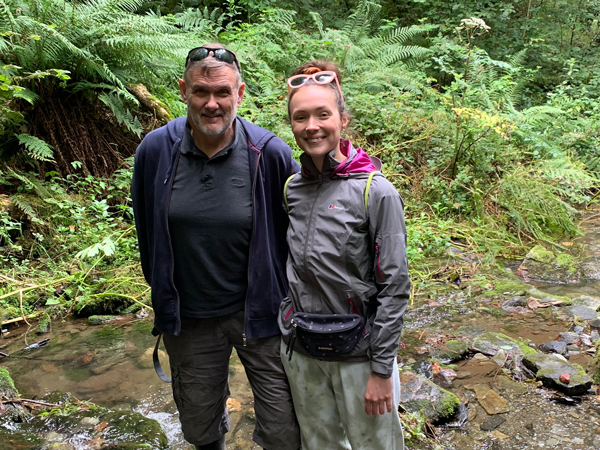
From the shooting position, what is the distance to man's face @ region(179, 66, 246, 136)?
6.51ft

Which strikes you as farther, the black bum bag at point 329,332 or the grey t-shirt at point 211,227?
the grey t-shirt at point 211,227

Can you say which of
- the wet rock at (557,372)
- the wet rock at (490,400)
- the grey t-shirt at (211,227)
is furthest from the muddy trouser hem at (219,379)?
the wet rock at (557,372)

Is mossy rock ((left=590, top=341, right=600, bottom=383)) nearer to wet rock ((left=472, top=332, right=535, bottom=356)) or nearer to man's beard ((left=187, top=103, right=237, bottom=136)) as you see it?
wet rock ((left=472, top=332, right=535, bottom=356))

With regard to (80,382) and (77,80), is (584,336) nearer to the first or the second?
(80,382)

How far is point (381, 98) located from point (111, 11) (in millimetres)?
4124

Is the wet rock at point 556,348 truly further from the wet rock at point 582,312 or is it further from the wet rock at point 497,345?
the wet rock at point 582,312

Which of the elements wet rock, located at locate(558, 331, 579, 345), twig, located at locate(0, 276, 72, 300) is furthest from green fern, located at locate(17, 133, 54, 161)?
wet rock, located at locate(558, 331, 579, 345)

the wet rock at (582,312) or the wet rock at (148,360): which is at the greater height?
the wet rock at (148,360)

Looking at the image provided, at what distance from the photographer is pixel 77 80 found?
5.44 meters

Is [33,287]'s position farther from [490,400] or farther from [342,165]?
[490,400]

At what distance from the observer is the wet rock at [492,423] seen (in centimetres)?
295

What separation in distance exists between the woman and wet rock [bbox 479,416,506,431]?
1367 mm

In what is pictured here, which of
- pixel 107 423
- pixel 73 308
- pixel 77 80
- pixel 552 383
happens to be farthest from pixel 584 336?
pixel 77 80

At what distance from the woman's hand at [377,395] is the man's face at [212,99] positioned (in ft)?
3.85
